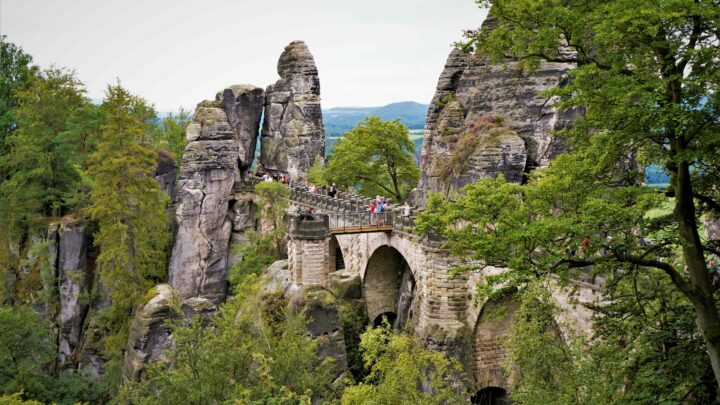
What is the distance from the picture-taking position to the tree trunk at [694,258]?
1012 centimetres

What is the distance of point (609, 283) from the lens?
12.2 metres

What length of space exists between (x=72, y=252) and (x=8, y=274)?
20.6 feet

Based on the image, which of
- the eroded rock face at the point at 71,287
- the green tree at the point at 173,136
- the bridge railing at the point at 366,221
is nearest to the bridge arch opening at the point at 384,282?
the bridge railing at the point at 366,221

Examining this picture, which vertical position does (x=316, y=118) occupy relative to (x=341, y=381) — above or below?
above

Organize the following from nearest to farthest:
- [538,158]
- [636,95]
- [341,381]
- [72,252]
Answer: [636,95], [341,381], [538,158], [72,252]

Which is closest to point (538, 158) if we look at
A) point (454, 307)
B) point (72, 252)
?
point (454, 307)

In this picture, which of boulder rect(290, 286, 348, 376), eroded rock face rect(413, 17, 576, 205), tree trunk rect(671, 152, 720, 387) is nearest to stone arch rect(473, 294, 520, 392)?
boulder rect(290, 286, 348, 376)

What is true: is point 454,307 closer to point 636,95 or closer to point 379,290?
point 379,290

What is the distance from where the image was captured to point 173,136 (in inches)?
2098

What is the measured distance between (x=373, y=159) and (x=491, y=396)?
23402 mm

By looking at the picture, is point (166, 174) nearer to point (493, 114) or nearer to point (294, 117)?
point (294, 117)

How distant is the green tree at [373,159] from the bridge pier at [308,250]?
13.8 metres

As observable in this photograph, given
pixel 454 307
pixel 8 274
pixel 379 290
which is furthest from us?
pixel 8 274

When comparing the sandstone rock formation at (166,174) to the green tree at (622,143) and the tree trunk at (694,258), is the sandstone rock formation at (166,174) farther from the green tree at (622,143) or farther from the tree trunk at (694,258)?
the tree trunk at (694,258)
